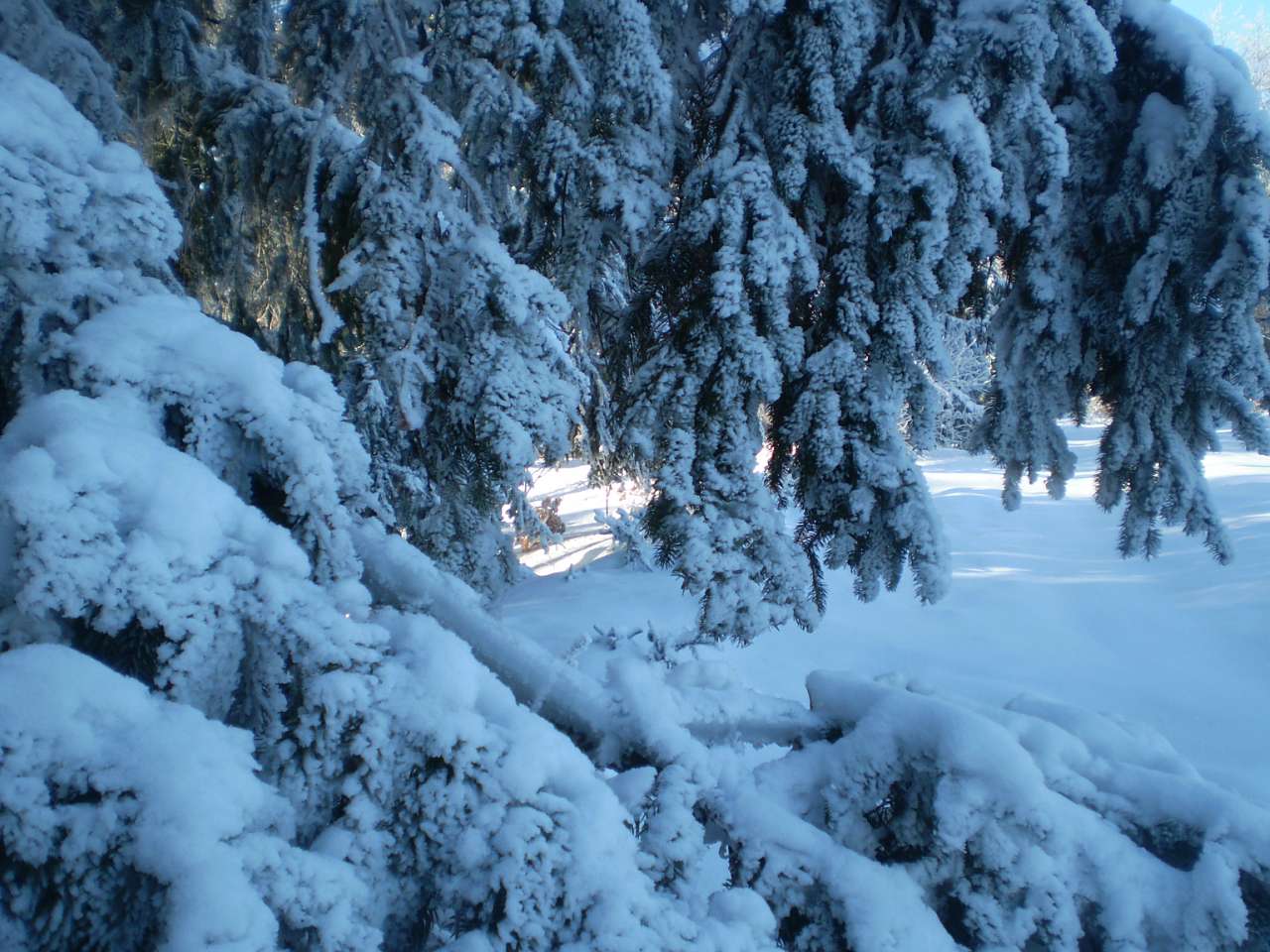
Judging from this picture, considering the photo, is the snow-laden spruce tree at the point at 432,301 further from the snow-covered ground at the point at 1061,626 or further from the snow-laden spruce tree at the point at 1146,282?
the snow-covered ground at the point at 1061,626

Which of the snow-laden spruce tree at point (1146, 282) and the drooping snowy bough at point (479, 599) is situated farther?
the snow-laden spruce tree at point (1146, 282)

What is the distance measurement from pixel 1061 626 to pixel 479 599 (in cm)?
810

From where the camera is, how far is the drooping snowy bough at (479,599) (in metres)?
0.71

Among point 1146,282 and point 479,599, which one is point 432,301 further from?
point 1146,282

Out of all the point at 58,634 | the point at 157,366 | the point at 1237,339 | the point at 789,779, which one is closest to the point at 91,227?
the point at 157,366

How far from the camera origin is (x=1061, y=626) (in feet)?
24.8

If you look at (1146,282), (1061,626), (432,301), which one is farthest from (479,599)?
(1061,626)

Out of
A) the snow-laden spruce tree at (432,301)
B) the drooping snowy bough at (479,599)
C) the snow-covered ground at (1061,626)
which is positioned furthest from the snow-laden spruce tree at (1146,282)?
the snow-covered ground at (1061,626)

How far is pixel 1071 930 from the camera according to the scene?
1005mm

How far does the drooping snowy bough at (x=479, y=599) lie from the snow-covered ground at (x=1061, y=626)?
3024 millimetres

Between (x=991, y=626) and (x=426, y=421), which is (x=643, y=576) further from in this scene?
(x=426, y=421)

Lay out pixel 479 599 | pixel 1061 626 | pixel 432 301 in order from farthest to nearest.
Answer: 1. pixel 1061 626
2. pixel 432 301
3. pixel 479 599

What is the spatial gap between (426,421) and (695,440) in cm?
84

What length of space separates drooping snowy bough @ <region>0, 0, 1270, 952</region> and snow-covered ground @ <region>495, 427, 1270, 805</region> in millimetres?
3024
